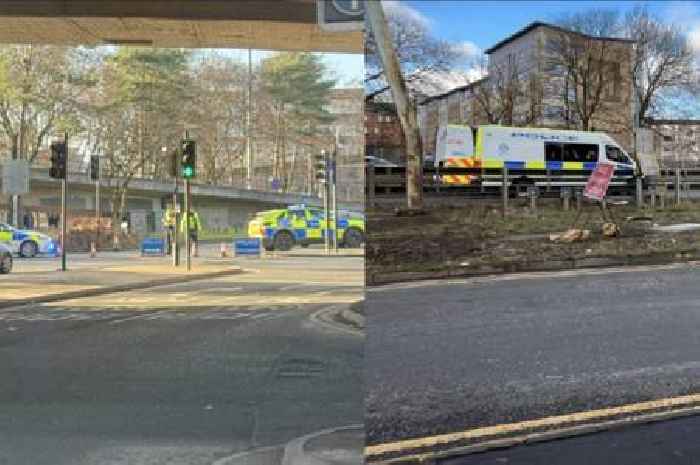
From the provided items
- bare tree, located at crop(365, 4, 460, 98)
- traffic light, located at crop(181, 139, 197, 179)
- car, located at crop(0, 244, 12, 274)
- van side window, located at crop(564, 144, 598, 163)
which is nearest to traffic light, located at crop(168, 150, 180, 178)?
traffic light, located at crop(181, 139, 197, 179)

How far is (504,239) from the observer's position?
1.26 m

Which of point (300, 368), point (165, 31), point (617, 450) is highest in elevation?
point (165, 31)

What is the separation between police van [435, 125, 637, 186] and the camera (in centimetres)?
115

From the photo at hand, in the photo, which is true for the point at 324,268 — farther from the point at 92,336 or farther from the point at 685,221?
the point at 685,221

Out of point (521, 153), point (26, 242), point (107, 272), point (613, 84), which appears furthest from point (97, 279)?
point (613, 84)

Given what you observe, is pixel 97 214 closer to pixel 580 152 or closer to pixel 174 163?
pixel 174 163

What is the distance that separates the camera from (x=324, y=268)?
227cm

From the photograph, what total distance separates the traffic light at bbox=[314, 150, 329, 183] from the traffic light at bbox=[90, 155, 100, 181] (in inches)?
28.7

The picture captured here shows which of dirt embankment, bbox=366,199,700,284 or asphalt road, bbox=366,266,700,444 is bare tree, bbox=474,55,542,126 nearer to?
dirt embankment, bbox=366,199,700,284

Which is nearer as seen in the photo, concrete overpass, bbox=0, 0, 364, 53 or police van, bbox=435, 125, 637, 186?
police van, bbox=435, 125, 637, 186

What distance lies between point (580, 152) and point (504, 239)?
21cm

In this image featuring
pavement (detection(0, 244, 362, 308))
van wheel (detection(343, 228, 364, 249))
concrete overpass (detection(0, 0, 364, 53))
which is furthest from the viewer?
pavement (detection(0, 244, 362, 308))

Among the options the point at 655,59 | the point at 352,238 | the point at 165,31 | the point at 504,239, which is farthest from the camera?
the point at 165,31

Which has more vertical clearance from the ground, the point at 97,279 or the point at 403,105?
the point at 403,105
